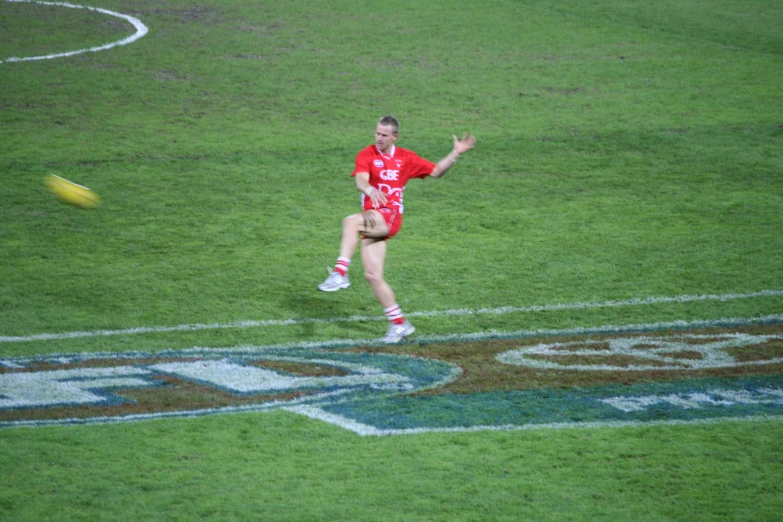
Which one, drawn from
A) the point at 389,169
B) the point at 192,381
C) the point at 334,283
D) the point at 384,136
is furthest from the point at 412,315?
the point at 192,381

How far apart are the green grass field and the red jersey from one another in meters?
1.18

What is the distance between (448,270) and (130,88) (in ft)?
29.0

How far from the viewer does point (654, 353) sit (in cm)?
834

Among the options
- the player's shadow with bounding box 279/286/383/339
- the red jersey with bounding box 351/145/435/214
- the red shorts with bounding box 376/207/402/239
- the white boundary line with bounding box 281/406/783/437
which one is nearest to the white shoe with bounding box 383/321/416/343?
the player's shadow with bounding box 279/286/383/339

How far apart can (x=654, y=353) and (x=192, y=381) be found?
362cm

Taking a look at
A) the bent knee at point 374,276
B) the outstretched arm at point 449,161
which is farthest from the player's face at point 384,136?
the bent knee at point 374,276

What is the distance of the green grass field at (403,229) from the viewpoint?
19.5ft

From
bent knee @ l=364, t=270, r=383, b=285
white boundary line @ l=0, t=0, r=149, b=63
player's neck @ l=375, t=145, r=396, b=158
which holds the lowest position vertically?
bent knee @ l=364, t=270, r=383, b=285

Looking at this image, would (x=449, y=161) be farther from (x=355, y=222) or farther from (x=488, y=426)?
(x=488, y=426)

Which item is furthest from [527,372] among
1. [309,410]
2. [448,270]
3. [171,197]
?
[171,197]

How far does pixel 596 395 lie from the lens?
739 cm

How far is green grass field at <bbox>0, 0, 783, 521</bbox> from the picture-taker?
5.96m

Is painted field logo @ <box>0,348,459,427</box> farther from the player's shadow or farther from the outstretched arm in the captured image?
the outstretched arm

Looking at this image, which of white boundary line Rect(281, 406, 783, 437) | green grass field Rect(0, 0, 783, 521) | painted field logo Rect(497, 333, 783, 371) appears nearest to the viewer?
green grass field Rect(0, 0, 783, 521)
